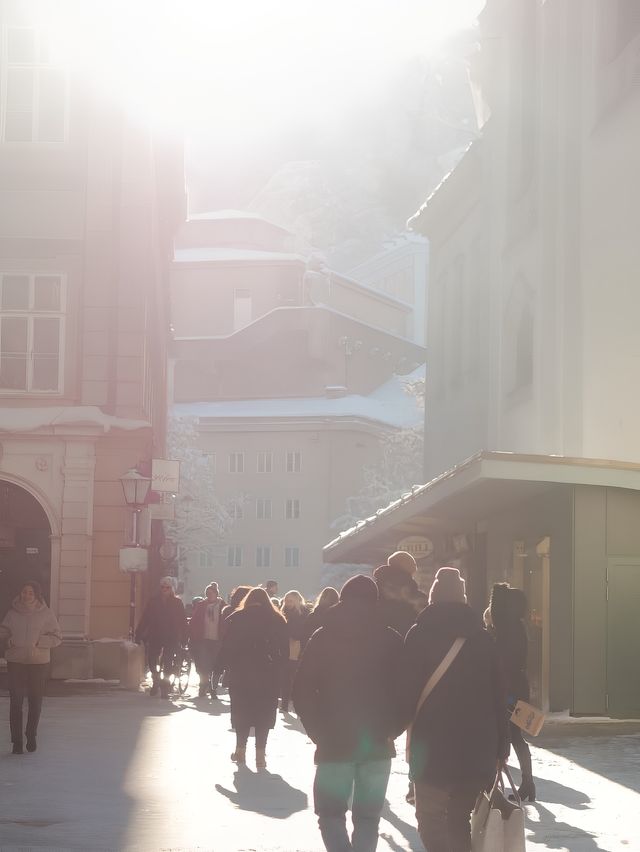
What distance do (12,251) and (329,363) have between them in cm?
5967

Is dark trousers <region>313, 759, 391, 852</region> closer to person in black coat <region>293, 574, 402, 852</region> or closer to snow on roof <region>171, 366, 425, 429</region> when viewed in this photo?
person in black coat <region>293, 574, 402, 852</region>

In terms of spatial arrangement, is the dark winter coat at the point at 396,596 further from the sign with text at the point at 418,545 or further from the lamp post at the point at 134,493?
the sign with text at the point at 418,545

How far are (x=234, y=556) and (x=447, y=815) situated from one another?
247 ft

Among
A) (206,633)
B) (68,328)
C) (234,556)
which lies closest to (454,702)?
(206,633)

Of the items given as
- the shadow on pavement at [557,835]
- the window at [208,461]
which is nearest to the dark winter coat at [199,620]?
the shadow on pavement at [557,835]

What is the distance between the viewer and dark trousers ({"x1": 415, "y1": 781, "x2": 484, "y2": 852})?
7285mm

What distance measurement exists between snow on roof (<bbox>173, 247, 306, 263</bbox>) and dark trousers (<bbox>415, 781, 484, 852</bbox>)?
290 ft

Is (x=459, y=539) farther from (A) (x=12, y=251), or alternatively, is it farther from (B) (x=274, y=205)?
(B) (x=274, y=205)

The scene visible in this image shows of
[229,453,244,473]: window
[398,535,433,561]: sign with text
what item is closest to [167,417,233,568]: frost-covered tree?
[229,453,244,473]: window

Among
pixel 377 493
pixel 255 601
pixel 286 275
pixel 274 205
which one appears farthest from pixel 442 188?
pixel 274 205

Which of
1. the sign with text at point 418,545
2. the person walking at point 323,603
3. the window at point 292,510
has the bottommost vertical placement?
the person walking at point 323,603

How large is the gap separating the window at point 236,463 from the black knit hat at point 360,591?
75.8 m

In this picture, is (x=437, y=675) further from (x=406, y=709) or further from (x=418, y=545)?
(x=418, y=545)

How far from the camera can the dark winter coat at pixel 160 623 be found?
78.0 ft
